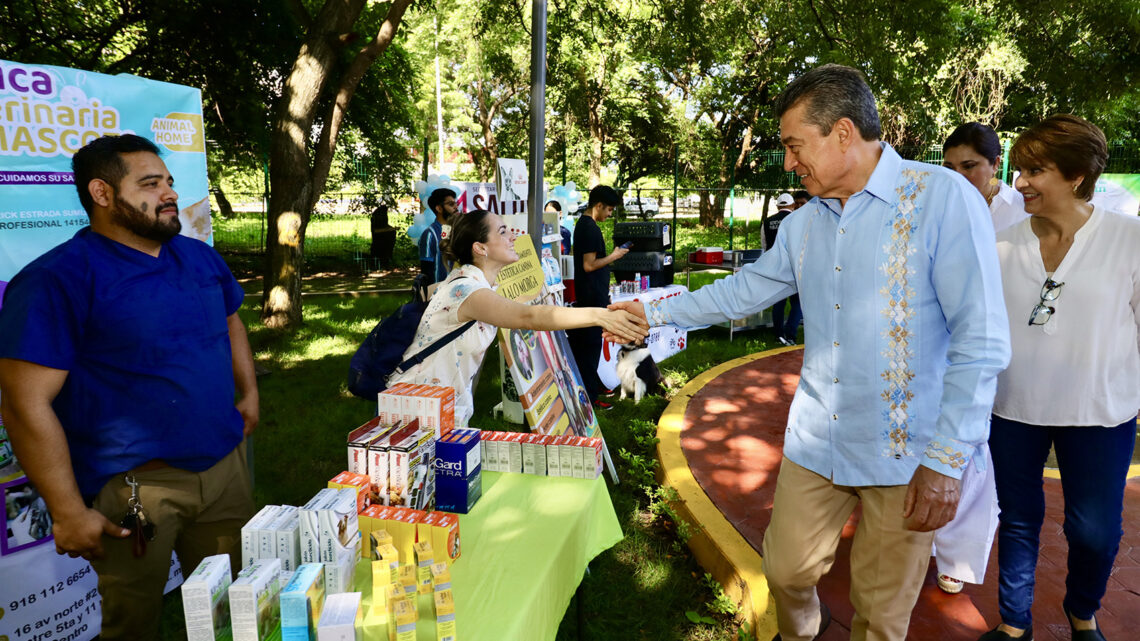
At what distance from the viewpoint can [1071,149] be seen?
220 centimetres

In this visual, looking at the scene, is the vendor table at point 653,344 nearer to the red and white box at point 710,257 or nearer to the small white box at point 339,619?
the red and white box at point 710,257

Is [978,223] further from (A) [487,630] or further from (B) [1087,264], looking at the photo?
(A) [487,630]

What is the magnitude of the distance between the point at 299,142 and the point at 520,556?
739 centimetres

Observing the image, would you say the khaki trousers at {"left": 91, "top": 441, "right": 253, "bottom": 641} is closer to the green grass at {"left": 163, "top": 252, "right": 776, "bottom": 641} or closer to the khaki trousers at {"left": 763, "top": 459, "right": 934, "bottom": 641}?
the green grass at {"left": 163, "top": 252, "right": 776, "bottom": 641}

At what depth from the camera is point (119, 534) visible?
2.00 meters

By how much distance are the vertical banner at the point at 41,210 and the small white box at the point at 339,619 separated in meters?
1.89

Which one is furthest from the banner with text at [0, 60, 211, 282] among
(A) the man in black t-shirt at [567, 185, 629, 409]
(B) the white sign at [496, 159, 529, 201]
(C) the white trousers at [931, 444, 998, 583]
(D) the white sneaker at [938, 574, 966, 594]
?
(D) the white sneaker at [938, 574, 966, 594]

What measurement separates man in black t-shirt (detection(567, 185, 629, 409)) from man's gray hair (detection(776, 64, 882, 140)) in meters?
3.75

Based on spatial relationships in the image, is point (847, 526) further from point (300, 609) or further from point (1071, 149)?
point (300, 609)

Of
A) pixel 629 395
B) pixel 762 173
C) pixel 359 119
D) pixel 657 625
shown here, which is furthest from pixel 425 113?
pixel 657 625

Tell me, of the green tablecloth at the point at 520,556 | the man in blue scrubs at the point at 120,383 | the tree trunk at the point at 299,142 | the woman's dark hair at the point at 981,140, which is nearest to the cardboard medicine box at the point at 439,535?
the green tablecloth at the point at 520,556

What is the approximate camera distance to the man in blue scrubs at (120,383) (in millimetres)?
1883

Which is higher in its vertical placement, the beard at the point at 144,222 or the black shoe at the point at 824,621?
the beard at the point at 144,222

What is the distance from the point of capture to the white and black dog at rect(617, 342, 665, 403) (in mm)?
6254
